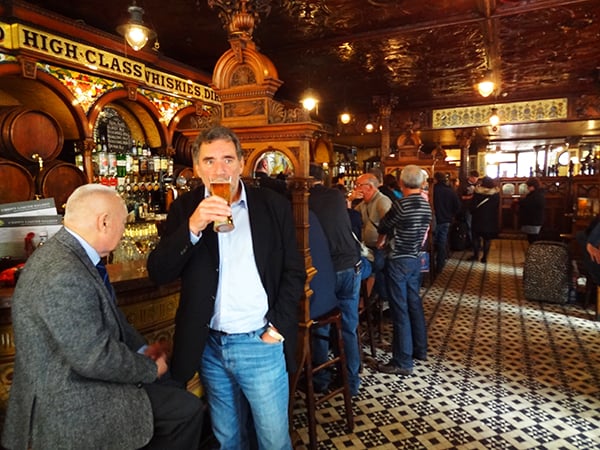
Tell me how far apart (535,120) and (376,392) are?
30.9 feet

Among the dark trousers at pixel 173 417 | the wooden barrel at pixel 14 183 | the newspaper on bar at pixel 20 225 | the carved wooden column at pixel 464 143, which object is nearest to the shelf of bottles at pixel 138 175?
the wooden barrel at pixel 14 183

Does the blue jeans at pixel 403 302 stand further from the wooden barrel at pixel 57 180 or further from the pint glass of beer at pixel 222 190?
the wooden barrel at pixel 57 180

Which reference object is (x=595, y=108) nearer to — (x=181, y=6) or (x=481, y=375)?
(x=481, y=375)

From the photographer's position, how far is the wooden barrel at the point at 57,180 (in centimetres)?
463

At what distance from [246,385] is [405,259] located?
2.22 metres

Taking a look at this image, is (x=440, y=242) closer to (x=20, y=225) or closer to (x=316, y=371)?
(x=316, y=371)

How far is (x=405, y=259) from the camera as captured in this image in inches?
146

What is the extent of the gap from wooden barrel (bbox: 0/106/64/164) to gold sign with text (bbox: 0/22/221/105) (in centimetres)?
66

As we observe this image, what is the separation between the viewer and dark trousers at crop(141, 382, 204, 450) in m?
1.65

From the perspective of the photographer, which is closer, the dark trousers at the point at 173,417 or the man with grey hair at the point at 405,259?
the dark trousers at the point at 173,417

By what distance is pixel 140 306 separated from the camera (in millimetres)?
2309

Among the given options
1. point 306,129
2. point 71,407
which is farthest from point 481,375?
point 71,407

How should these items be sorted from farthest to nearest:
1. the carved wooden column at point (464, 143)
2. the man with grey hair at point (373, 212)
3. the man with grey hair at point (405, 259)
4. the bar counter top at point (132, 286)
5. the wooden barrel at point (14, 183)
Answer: the carved wooden column at point (464, 143), the man with grey hair at point (373, 212), the wooden barrel at point (14, 183), the man with grey hair at point (405, 259), the bar counter top at point (132, 286)

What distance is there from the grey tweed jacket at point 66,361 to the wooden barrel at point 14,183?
337 centimetres
